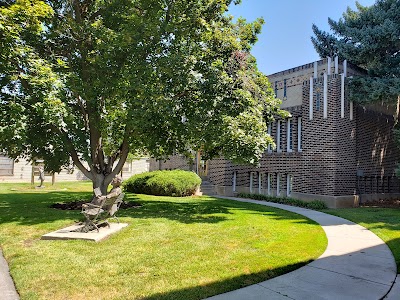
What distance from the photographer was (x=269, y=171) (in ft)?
60.4

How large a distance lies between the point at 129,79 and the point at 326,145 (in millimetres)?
10162

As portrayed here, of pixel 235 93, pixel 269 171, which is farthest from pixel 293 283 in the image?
pixel 269 171

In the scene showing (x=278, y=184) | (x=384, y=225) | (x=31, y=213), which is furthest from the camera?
(x=278, y=184)

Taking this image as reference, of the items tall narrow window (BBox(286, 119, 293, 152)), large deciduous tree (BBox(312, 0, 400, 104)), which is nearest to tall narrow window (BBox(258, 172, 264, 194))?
tall narrow window (BBox(286, 119, 293, 152))

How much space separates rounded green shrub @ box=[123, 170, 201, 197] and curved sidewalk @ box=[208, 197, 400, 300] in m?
12.4

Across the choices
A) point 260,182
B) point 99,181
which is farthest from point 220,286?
point 260,182

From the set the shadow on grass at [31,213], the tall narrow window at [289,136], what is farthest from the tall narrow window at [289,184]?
the shadow on grass at [31,213]

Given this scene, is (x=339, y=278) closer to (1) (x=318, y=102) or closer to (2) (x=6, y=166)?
(1) (x=318, y=102)

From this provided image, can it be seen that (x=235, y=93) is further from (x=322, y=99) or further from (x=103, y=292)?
(x=103, y=292)

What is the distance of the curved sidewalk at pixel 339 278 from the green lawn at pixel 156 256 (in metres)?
0.25

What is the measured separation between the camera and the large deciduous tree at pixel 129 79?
9.25m

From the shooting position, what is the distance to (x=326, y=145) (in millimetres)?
15453

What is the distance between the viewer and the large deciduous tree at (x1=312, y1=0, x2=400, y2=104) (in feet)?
48.1

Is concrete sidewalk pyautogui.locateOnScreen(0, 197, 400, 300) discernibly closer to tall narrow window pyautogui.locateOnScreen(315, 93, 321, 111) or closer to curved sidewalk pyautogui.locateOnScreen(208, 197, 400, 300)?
curved sidewalk pyautogui.locateOnScreen(208, 197, 400, 300)
